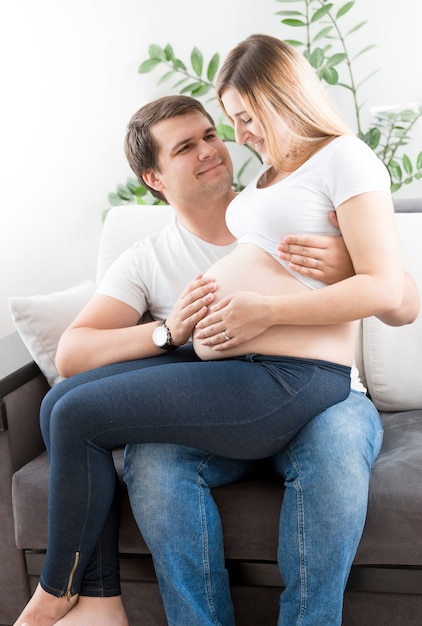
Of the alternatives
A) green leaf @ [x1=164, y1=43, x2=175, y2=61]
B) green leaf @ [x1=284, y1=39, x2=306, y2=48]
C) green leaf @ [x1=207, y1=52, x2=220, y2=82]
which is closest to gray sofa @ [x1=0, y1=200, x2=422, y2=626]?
green leaf @ [x1=284, y1=39, x2=306, y2=48]

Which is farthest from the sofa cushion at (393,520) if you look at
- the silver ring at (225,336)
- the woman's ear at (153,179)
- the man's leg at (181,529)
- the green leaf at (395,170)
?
the green leaf at (395,170)

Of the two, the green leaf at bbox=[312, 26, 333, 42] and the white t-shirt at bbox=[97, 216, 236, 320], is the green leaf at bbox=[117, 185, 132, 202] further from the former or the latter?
the white t-shirt at bbox=[97, 216, 236, 320]

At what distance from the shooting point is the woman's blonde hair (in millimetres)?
1452

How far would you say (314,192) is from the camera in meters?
1.44

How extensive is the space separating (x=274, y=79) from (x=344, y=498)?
2.49ft

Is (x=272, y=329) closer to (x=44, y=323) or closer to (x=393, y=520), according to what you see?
(x=393, y=520)

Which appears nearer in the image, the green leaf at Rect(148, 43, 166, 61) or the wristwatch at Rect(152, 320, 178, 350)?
the wristwatch at Rect(152, 320, 178, 350)

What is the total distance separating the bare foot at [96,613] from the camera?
1.41 m

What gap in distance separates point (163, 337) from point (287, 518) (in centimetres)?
45

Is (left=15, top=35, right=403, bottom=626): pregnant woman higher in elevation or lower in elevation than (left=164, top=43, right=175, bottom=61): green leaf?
lower

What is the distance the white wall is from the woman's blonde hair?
140 cm

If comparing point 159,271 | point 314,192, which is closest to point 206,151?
point 159,271

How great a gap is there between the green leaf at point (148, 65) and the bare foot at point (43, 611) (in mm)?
1880

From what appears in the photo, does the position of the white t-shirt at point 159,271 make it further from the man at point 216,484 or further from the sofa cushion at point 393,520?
the sofa cushion at point 393,520
